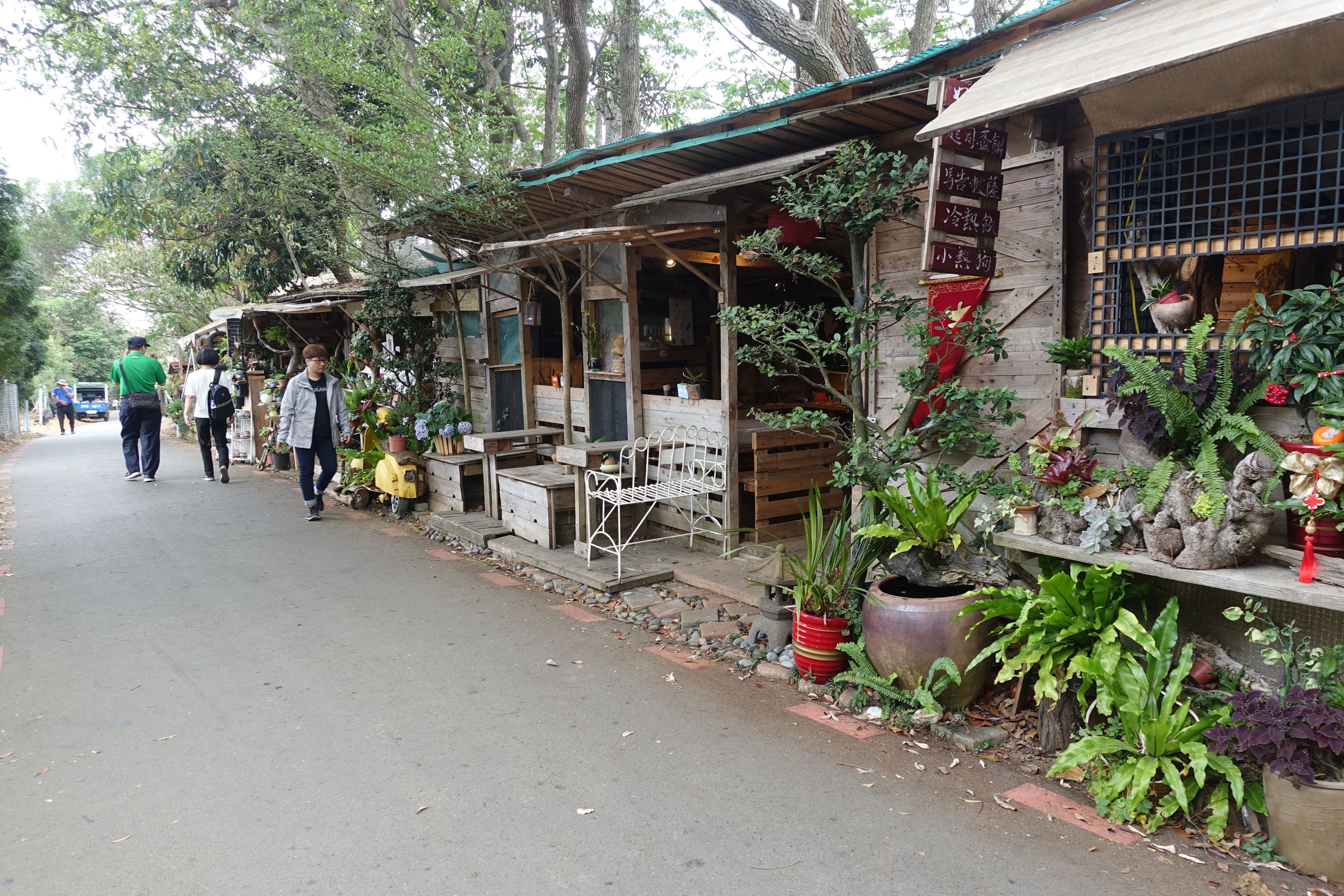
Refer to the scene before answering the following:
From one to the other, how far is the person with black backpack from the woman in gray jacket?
155 inches

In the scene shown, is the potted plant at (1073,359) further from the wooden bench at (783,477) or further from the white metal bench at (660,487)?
the white metal bench at (660,487)

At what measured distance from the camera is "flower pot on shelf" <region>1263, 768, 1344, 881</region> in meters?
2.88

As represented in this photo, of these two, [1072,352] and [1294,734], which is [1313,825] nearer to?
[1294,734]

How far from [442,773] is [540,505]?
4.10m

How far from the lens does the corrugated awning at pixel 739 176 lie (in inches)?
209

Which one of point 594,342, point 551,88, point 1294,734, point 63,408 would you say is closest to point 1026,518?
point 1294,734

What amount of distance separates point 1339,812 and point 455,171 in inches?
363

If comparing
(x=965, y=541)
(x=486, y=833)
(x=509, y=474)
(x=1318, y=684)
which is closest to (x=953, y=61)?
(x=965, y=541)

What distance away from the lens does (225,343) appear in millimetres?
19156

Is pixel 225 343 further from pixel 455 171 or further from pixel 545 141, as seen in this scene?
pixel 455 171

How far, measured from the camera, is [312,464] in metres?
10.0

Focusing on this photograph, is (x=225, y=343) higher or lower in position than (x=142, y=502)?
higher

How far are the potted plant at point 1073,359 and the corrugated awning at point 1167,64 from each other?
1.06 meters

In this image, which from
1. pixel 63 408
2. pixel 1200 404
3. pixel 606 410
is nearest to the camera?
pixel 1200 404
